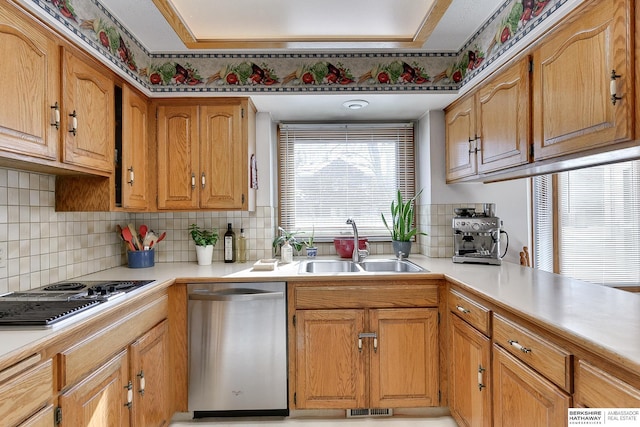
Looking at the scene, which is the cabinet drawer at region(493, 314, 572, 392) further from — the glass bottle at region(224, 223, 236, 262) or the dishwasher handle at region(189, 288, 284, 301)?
the glass bottle at region(224, 223, 236, 262)

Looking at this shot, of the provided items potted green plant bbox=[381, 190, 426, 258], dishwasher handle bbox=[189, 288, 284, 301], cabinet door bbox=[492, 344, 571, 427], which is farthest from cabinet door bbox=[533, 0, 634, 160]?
dishwasher handle bbox=[189, 288, 284, 301]

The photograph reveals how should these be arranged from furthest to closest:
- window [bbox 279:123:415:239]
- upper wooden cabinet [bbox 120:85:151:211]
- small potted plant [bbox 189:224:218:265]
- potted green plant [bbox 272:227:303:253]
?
1. window [bbox 279:123:415:239]
2. potted green plant [bbox 272:227:303:253]
3. small potted plant [bbox 189:224:218:265]
4. upper wooden cabinet [bbox 120:85:151:211]

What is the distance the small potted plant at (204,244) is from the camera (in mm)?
2574

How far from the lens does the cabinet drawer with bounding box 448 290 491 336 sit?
1639 mm

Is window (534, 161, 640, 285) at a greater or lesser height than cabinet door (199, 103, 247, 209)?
lesser

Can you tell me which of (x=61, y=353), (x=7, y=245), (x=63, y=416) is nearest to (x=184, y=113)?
(x=7, y=245)

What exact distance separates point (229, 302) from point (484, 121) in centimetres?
191

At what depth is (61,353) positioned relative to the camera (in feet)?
3.89

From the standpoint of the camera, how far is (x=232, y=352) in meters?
2.14

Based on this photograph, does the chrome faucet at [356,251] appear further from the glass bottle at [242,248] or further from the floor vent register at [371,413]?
the floor vent register at [371,413]

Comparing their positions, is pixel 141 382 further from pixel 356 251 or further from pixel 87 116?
pixel 356 251

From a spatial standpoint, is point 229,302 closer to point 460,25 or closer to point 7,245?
point 7,245

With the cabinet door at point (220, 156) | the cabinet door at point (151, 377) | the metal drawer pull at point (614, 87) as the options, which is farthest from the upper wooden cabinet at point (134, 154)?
the metal drawer pull at point (614, 87)

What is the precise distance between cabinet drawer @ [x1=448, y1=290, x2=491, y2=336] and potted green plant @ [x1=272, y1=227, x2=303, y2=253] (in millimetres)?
1275
